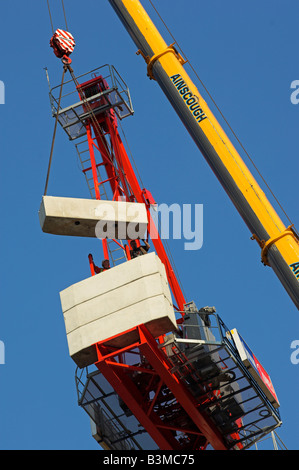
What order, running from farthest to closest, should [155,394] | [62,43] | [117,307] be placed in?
[62,43] → [155,394] → [117,307]

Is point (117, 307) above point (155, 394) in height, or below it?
above

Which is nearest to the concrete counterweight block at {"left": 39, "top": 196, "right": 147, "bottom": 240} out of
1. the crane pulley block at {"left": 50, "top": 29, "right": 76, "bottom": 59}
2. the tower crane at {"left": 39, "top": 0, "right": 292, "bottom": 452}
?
the tower crane at {"left": 39, "top": 0, "right": 292, "bottom": 452}

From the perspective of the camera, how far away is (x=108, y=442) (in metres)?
53.6

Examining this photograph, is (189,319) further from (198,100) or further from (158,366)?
(198,100)

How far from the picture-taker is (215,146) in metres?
48.0

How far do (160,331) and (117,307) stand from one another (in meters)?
1.99

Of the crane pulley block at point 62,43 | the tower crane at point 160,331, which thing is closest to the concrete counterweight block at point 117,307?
the tower crane at point 160,331

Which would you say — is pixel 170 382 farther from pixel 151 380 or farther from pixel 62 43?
pixel 62 43

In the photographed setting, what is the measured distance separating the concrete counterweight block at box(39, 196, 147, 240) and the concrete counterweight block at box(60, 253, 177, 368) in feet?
5.00

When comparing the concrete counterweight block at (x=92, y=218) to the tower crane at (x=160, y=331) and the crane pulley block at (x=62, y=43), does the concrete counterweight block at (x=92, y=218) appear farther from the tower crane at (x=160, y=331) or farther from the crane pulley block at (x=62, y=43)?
the crane pulley block at (x=62, y=43)

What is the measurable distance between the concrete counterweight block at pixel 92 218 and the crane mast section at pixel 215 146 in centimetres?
405

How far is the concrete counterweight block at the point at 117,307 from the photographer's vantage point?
4794 centimetres

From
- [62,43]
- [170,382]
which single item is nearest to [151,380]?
[170,382]

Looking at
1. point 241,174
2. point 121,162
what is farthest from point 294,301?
point 121,162
